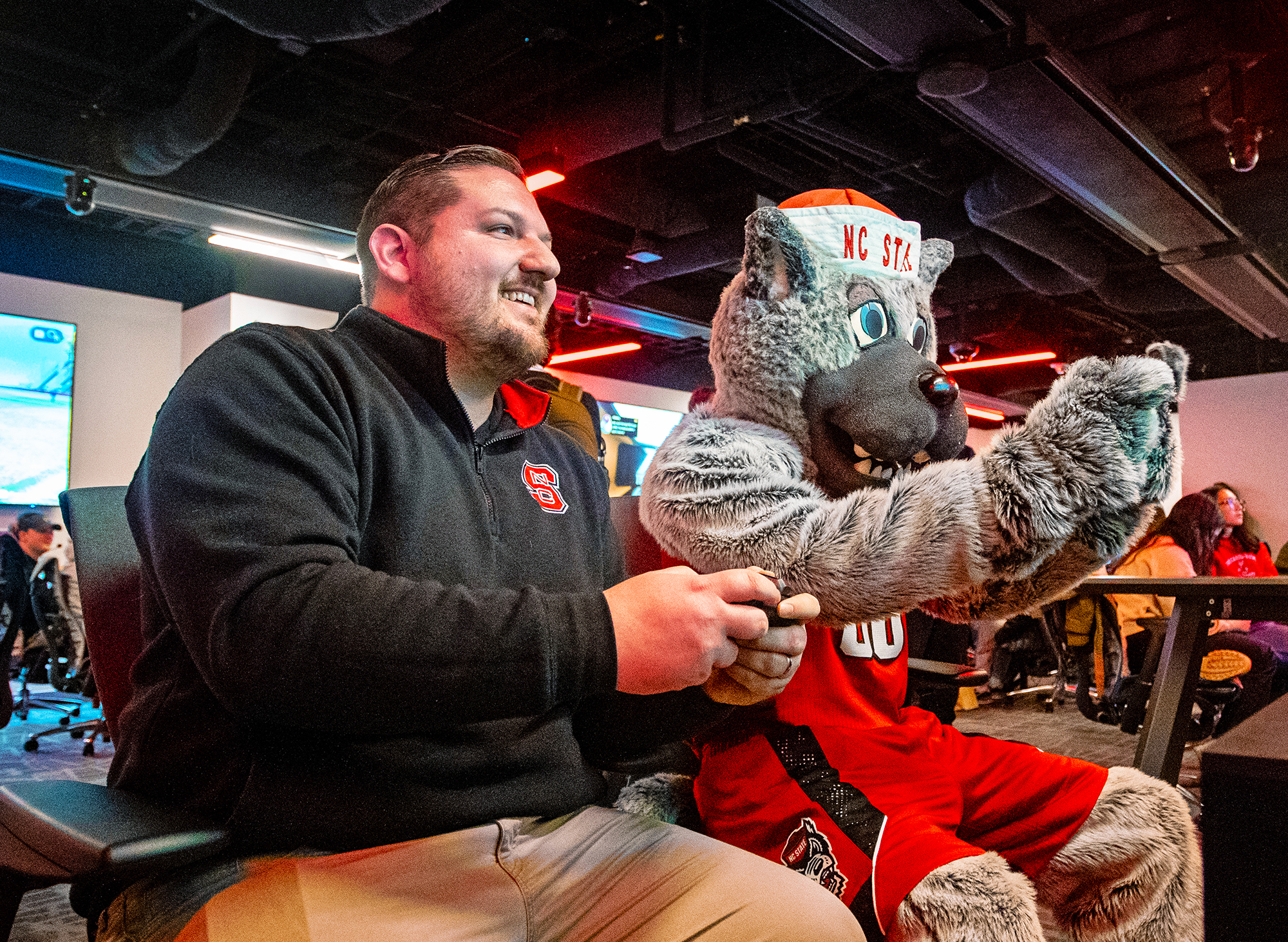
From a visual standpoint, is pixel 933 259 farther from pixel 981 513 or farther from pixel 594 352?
pixel 594 352

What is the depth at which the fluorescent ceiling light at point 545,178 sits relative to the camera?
15.8 ft

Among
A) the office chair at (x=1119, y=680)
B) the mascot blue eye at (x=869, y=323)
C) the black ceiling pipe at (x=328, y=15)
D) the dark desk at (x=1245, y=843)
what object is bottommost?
the office chair at (x=1119, y=680)

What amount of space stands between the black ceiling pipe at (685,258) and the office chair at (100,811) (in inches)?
220

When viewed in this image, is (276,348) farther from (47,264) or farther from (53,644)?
(47,264)

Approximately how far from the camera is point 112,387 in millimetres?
6762

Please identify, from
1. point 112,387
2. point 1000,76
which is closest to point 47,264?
point 112,387

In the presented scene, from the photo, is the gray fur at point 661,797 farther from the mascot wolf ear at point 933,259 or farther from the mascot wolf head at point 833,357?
the mascot wolf ear at point 933,259

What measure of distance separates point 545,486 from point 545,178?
13.1 ft

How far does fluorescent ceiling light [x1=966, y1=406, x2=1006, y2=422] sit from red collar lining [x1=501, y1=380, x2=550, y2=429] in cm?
1172

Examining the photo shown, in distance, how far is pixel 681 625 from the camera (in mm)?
771

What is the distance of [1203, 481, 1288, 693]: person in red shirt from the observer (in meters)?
4.33

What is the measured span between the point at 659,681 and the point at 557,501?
0.47m

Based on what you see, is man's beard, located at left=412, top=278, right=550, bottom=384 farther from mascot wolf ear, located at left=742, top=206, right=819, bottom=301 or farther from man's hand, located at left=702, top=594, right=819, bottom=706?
man's hand, located at left=702, top=594, right=819, bottom=706

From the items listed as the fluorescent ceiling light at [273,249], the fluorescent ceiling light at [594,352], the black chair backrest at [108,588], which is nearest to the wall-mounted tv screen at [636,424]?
the fluorescent ceiling light at [594,352]
